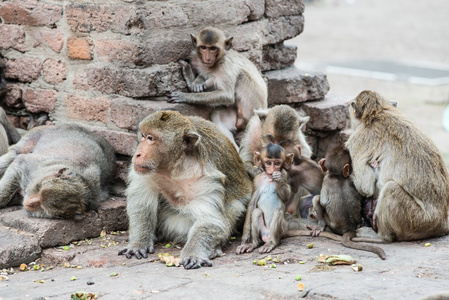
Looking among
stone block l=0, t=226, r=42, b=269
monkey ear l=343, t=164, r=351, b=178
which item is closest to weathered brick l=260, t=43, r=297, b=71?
monkey ear l=343, t=164, r=351, b=178

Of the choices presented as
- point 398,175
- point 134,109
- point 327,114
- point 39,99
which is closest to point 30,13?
point 39,99

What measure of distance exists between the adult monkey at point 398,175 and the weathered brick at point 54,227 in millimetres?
2239

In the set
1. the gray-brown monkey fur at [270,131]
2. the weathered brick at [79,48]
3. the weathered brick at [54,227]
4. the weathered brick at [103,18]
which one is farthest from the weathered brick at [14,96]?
the gray-brown monkey fur at [270,131]

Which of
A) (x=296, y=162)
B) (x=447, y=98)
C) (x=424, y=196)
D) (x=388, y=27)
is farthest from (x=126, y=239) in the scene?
(x=388, y=27)

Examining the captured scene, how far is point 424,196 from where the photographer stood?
238 inches

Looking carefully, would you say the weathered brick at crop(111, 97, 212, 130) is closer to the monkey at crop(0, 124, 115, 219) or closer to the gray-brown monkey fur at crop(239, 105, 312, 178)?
the monkey at crop(0, 124, 115, 219)

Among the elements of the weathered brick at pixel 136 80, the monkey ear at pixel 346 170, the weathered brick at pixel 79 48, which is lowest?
the monkey ear at pixel 346 170

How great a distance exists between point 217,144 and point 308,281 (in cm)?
161

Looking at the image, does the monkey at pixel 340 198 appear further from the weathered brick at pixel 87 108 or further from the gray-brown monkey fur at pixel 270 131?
the weathered brick at pixel 87 108

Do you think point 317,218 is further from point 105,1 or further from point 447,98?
point 447,98

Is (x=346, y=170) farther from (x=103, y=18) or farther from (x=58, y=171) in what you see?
(x=103, y=18)

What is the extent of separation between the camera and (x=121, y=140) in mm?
6832

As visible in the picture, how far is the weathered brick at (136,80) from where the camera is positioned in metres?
6.65

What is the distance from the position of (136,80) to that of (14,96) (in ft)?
5.39
